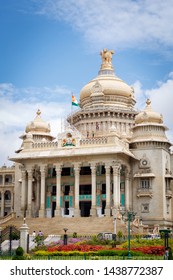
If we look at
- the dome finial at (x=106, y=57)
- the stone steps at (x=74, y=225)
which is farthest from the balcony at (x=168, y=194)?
the dome finial at (x=106, y=57)

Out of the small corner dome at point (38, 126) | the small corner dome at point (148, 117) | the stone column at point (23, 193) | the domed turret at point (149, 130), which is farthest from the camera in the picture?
the small corner dome at point (38, 126)

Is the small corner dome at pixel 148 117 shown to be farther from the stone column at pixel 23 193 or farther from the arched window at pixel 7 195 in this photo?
the arched window at pixel 7 195

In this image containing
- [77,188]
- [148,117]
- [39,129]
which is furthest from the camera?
[39,129]

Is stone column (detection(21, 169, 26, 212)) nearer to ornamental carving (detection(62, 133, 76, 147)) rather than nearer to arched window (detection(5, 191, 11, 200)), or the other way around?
ornamental carving (detection(62, 133, 76, 147))

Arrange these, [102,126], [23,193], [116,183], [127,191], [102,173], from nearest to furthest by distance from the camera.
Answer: [116,183]
[127,191]
[23,193]
[102,173]
[102,126]

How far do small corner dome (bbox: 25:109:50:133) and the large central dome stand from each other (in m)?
5.99

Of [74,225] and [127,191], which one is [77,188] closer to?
[74,225]

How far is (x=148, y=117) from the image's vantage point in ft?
187

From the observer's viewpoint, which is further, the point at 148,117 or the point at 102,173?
the point at 148,117

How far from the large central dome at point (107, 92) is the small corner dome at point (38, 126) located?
599 cm

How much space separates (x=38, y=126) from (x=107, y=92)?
31.4ft

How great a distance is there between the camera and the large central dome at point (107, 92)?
63.1 meters

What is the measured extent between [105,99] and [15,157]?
15071 millimetres

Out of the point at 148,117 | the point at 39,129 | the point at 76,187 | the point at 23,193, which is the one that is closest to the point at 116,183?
the point at 76,187
